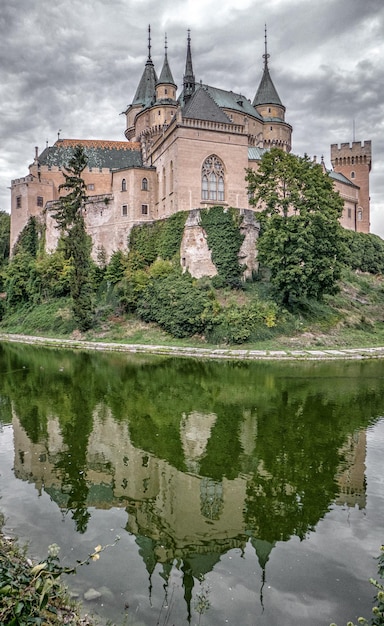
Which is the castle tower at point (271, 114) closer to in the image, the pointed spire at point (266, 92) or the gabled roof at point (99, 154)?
the pointed spire at point (266, 92)

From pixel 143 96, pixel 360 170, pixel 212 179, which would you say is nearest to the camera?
pixel 212 179

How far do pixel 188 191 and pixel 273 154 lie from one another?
8945 mm

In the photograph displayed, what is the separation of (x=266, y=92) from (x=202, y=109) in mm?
25372

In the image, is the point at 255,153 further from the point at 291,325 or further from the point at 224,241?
the point at 291,325

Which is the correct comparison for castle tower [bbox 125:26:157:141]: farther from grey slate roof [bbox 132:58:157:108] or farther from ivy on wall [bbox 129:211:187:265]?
ivy on wall [bbox 129:211:187:265]

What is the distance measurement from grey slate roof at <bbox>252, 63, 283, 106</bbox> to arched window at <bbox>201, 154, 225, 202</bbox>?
83.5 ft

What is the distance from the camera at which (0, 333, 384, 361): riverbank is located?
23.7 m

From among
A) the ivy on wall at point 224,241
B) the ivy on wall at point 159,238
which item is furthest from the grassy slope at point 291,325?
the ivy on wall at point 159,238

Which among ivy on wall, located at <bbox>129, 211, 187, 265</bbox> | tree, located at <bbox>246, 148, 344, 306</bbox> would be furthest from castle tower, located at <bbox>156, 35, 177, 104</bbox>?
tree, located at <bbox>246, 148, 344, 306</bbox>

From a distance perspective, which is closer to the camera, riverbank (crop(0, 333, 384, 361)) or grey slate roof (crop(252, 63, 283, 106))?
riverbank (crop(0, 333, 384, 361))

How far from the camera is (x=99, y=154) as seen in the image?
1956 inches

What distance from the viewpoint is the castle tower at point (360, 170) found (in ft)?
200

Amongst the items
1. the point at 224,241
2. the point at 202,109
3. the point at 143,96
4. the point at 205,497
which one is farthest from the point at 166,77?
the point at 205,497

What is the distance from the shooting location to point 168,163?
3794 centimetres
